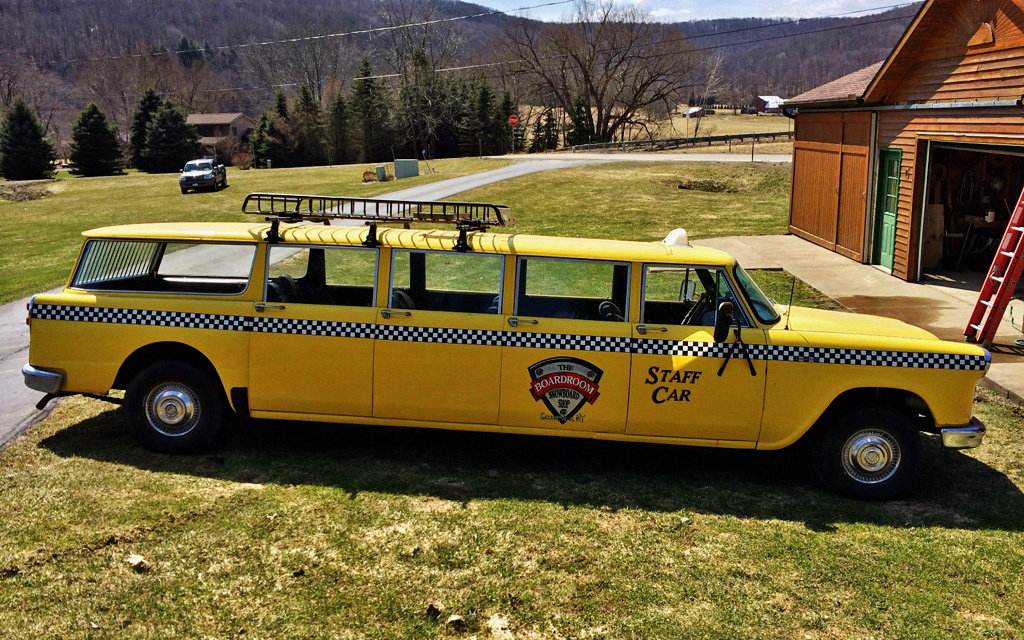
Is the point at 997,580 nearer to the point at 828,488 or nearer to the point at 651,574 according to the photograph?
the point at 828,488

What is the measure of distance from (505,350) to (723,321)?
1647 mm

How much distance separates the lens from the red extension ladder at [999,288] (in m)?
10.8

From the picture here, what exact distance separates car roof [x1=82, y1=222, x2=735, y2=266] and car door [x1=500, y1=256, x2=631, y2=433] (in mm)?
95

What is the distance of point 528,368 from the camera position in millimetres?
6652

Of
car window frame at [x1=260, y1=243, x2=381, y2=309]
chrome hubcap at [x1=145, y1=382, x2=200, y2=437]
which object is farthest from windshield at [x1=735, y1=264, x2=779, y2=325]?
chrome hubcap at [x1=145, y1=382, x2=200, y2=437]

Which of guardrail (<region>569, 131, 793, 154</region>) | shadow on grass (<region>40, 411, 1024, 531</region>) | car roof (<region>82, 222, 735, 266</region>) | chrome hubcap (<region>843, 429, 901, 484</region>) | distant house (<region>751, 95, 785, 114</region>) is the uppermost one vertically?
distant house (<region>751, 95, 785, 114</region>)

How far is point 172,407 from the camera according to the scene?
7.04 meters

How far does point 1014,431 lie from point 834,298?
20.0 feet

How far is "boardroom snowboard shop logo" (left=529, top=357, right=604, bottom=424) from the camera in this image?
661 centimetres

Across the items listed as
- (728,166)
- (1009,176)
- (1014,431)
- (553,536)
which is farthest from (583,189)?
(553,536)

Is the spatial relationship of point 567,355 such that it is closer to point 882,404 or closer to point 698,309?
point 698,309

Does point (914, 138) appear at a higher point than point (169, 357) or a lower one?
higher

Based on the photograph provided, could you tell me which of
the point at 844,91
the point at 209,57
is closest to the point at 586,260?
the point at 844,91

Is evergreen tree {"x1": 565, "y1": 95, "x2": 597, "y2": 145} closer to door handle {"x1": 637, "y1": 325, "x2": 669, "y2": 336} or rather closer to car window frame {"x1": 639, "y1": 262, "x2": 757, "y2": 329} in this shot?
car window frame {"x1": 639, "y1": 262, "x2": 757, "y2": 329}
